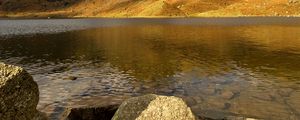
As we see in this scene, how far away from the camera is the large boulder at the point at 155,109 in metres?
17.5

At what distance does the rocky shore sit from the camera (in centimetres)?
1656

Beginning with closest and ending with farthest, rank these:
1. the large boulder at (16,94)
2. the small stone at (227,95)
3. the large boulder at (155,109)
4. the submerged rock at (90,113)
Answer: the large boulder at (16,94) → the large boulder at (155,109) → the submerged rock at (90,113) → the small stone at (227,95)

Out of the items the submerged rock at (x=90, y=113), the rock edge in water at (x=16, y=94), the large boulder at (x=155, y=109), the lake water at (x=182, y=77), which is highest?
the rock edge in water at (x=16, y=94)

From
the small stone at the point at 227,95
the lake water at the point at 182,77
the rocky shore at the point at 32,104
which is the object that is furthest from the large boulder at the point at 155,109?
the small stone at the point at 227,95

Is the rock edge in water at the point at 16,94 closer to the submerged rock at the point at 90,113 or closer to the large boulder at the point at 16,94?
the large boulder at the point at 16,94

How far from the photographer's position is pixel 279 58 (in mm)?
57656

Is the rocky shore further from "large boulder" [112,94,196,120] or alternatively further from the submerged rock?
the submerged rock

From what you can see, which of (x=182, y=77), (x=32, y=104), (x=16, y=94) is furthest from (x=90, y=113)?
(x=182, y=77)

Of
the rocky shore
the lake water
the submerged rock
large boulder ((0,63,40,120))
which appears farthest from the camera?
the lake water

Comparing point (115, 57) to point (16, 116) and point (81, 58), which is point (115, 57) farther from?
point (16, 116)

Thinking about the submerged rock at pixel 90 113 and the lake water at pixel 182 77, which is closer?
the submerged rock at pixel 90 113

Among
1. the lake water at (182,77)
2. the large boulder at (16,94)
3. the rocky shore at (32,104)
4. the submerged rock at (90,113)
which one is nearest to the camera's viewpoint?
the large boulder at (16,94)

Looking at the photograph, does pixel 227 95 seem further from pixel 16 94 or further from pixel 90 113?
pixel 16 94

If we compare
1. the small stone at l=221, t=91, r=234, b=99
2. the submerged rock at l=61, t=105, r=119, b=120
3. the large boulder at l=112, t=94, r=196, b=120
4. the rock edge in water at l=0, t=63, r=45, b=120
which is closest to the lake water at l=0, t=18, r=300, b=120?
the small stone at l=221, t=91, r=234, b=99
